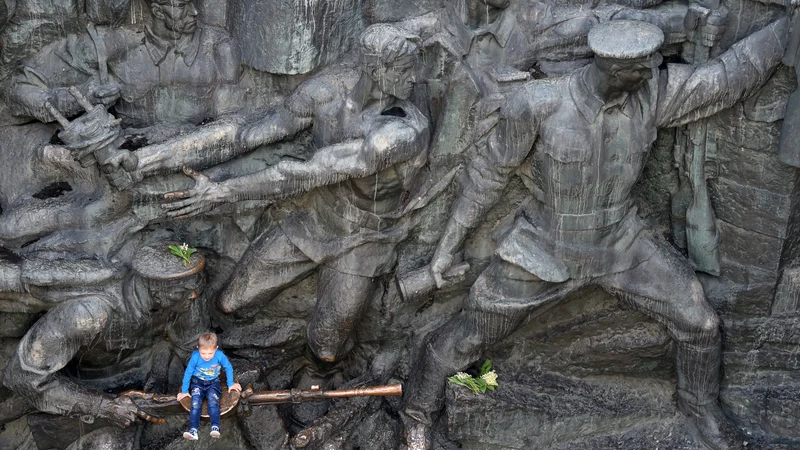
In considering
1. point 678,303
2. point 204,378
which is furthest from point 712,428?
point 204,378

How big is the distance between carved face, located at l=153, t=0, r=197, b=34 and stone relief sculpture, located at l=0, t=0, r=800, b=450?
0.02 meters

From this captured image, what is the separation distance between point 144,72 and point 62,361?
2443 mm

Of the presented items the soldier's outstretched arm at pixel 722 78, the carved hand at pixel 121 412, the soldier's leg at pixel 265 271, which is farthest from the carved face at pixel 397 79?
the carved hand at pixel 121 412

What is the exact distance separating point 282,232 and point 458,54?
6.74 feet

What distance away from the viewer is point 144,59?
1169 centimetres

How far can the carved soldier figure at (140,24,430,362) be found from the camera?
36.1 ft

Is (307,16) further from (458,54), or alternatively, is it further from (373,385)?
(373,385)

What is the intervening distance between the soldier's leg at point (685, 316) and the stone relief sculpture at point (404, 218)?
0.07 feet

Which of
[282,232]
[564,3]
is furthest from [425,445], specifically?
[564,3]

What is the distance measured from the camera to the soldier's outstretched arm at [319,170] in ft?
36.1

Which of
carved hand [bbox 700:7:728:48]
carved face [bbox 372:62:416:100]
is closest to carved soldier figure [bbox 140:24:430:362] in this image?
carved face [bbox 372:62:416:100]

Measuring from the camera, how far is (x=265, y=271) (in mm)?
11734

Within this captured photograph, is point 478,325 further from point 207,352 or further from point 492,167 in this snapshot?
point 207,352

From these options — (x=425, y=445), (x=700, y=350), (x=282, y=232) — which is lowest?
(x=425, y=445)
